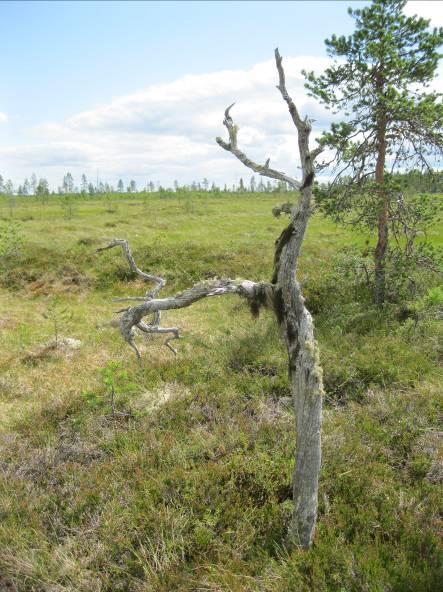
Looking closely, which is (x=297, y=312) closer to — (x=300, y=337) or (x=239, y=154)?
(x=300, y=337)

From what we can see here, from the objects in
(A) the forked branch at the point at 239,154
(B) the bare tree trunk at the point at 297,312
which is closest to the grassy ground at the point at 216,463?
(B) the bare tree trunk at the point at 297,312

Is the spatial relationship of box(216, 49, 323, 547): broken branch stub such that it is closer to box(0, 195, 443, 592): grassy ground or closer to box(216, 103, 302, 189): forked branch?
box(216, 103, 302, 189): forked branch

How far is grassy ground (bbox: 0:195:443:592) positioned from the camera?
456cm

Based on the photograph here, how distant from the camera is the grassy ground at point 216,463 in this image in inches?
180

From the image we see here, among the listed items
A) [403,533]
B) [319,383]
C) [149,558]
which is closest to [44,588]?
[149,558]

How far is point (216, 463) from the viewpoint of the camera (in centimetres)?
611

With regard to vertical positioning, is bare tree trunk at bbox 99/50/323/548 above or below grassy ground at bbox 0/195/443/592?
above

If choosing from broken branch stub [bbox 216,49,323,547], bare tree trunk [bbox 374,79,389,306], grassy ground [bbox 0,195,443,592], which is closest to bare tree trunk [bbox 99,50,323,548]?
broken branch stub [bbox 216,49,323,547]

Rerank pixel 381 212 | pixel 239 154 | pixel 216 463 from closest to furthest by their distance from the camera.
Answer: pixel 239 154
pixel 216 463
pixel 381 212

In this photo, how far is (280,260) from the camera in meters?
4.12

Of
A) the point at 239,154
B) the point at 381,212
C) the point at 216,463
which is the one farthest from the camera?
the point at 381,212

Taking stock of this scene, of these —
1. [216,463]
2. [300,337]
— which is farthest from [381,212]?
[216,463]

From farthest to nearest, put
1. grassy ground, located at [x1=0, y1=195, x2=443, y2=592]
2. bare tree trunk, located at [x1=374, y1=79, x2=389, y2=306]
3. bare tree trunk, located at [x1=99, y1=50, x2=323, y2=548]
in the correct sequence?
1. bare tree trunk, located at [x1=374, y1=79, x2=389, y2=306]
2. grassy ground, located at [x1=0, y1=195, x2=443, y2=592]
3. bare tree trunk, located at [x1=99, y1=50, x2=323, y2=548]

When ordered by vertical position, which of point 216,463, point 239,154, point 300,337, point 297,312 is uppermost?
point 239,154
